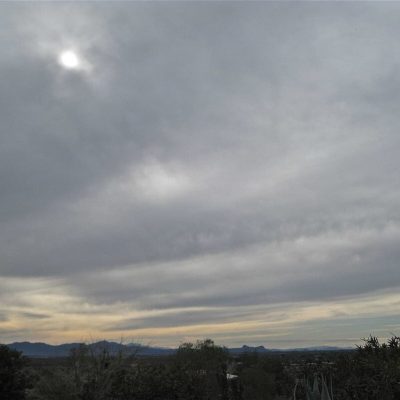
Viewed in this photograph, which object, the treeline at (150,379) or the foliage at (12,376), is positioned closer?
the treeline at (150,379)

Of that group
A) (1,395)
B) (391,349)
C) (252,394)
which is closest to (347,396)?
(391,349)

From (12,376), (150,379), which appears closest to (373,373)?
(150,379)

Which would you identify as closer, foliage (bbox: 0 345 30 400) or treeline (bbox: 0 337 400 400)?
treeline (bbox: 0 337 400 400)

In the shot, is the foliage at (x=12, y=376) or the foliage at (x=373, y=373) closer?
the foliage at (x=373, y=373)

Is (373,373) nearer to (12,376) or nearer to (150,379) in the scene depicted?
(150,379)

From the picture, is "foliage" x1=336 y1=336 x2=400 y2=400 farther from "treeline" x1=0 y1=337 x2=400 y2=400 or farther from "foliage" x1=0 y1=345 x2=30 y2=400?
"foliage" x1=0 y1=345 x2=30 y2=400

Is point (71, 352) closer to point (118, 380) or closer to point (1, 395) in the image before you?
point (1, 395)

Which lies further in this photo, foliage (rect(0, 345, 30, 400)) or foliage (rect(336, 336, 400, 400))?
foliage (rect(0, 345, 30, 400))

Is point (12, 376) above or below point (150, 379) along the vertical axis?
above

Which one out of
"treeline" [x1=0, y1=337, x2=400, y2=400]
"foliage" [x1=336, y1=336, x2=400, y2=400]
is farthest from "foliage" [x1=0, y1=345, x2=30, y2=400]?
"foliage" [x1=336, y1=336, x2=400, y2=400]

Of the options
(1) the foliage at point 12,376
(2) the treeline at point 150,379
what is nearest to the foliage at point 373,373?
(2) the treeline at point 150,379

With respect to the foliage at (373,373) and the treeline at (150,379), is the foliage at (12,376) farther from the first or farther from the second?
the foliage at (373,373)

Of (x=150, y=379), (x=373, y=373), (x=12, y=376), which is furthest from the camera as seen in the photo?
(x=150, y=379)

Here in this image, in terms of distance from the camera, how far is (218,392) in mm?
48406
